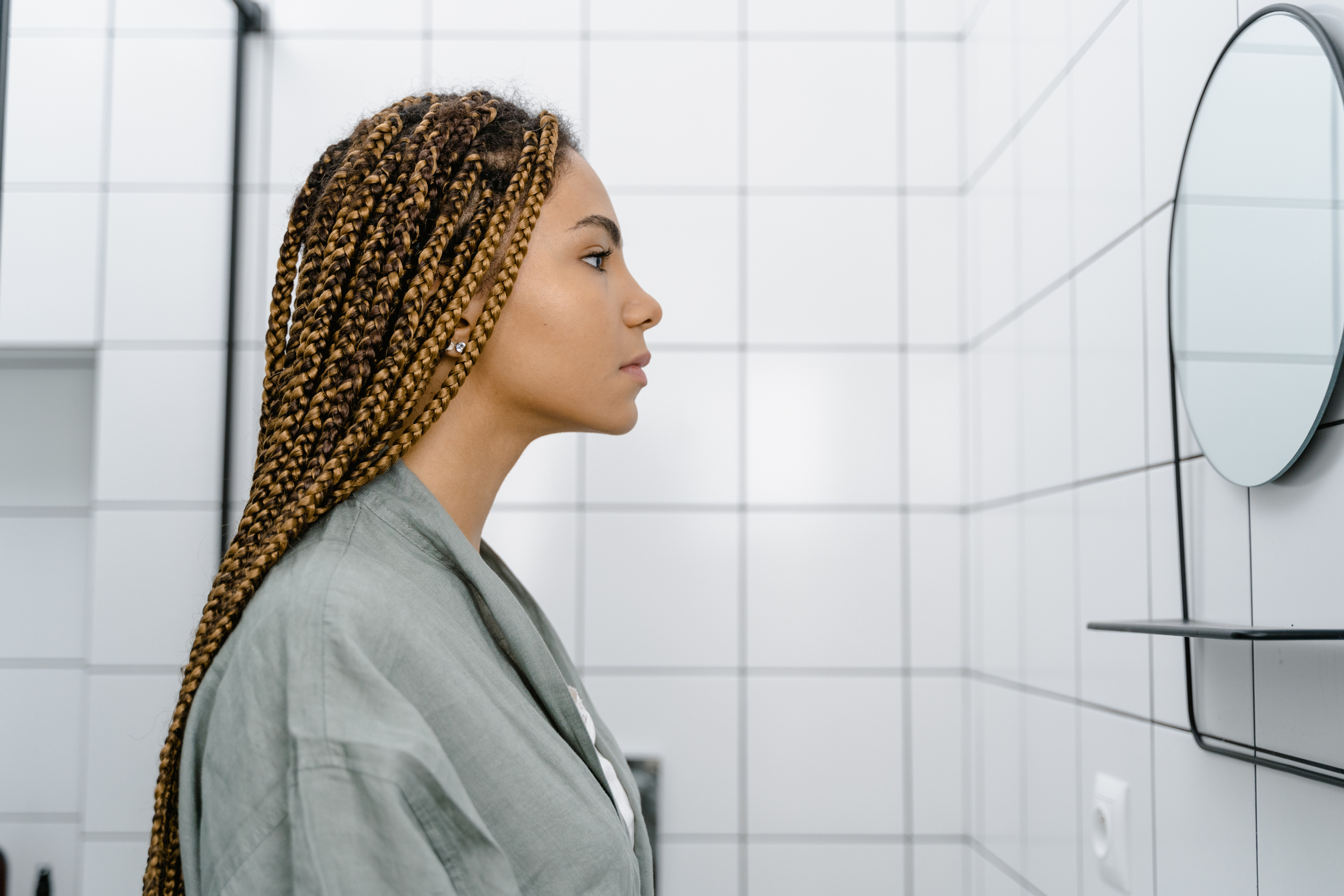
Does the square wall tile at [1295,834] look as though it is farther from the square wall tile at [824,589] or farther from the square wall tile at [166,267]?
the square wall tile at [166,267]

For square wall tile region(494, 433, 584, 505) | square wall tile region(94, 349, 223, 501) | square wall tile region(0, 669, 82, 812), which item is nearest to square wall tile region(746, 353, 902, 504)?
square wall tile region(494, 433, 584, 505)

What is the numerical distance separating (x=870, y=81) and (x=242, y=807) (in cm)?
147

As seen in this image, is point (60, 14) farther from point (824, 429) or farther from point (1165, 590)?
point (1165, 590)

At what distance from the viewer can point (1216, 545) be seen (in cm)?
85

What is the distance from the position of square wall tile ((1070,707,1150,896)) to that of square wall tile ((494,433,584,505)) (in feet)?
2.67

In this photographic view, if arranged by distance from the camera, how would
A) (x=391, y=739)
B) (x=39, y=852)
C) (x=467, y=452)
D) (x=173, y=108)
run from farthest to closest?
(x=173, y=108) → (x=39, y=852) → (x=467, y=452) → (x=391, y=739)

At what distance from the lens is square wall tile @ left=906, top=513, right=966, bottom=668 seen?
63.3 inches

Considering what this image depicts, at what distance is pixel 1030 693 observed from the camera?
1.33 meters

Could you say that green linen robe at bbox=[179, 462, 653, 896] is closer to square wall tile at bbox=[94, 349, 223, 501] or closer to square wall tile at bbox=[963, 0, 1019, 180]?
square wall tile at bbox=[94, 349, 223, 501]

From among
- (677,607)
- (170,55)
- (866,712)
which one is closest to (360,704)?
(677,607)

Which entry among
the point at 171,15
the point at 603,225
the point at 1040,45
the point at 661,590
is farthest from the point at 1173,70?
the point at 171,15

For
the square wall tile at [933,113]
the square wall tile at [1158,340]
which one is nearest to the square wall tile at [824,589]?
the square wall tile at [933,113]

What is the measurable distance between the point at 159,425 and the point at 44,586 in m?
0.41

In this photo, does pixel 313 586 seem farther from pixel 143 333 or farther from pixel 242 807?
pixel 143 333
